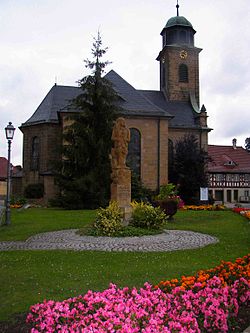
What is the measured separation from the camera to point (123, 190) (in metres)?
14.1

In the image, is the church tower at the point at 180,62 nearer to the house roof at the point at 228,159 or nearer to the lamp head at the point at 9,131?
the house roof at the point at 228,159

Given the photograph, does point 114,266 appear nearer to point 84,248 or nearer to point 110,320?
point 84,248

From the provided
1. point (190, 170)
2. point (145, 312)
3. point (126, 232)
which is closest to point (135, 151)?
point (190, 170)

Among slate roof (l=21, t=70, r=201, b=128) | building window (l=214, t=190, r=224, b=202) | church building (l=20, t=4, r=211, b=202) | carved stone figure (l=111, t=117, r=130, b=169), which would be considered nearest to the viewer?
carved stone figure (l=111, t=117, r=130, b=169)

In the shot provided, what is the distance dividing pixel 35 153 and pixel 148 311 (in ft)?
118

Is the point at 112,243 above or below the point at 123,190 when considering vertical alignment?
below

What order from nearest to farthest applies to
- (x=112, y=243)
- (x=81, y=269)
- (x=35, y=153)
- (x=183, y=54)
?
1. (x=81, y=269)
2. (x=112, y=243)
3. (x=35, y=153)
4. (x=183, y=54)

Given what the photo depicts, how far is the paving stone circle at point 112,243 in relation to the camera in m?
10.3

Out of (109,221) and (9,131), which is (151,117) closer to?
(9,131)

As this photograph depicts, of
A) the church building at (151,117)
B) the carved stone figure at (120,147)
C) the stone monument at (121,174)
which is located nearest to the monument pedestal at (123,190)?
the stone monument at (121,174)

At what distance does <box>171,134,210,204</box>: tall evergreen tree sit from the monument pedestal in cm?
2048

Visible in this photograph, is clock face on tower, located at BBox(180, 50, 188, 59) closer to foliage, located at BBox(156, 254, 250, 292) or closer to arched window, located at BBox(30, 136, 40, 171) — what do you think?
arched window, located at BBox(30, 136, 40, 171)

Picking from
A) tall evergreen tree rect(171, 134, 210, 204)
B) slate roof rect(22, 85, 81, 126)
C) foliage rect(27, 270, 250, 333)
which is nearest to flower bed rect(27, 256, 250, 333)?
foliage rect(27, 270, 250, 333)

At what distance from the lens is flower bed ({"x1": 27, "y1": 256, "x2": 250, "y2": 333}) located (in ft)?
12.2
